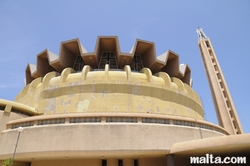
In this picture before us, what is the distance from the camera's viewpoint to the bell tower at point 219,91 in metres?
24.3

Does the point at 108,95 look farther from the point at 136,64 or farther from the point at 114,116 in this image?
the point at 136,64

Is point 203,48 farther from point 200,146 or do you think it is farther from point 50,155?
point 50,155

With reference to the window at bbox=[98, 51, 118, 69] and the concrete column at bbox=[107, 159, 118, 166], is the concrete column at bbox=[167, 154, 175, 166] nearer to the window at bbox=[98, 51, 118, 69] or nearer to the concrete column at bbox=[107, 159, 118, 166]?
the concrete column at bbox=[107, 159, 118, 166]

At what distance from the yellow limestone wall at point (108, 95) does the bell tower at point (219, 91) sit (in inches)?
233

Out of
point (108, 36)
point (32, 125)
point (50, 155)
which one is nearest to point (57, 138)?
point (50, 155)

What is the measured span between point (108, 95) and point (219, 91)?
16685 millimetres

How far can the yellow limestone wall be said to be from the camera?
17.9m

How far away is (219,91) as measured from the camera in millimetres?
26562

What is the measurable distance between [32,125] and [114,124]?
242 inches

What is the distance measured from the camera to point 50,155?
40.1 ft

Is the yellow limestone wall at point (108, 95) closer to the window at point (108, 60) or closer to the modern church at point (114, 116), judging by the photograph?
the modern church at point (114, 116)

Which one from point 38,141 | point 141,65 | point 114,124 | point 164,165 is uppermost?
Answer: point 141,65

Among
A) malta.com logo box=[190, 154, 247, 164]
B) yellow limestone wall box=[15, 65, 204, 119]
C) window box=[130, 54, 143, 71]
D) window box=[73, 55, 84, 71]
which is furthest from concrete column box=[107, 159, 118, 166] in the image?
window box=[73, 55, 84, 71]

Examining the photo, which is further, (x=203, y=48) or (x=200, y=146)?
(x=203, y=48)
